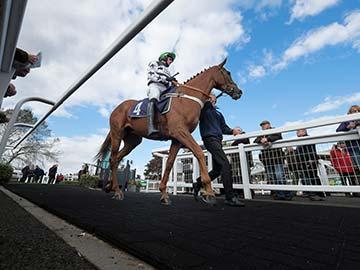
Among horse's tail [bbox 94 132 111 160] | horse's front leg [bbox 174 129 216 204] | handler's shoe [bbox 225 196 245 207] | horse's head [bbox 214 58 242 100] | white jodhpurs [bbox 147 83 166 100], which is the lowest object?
handler's shoe [bbox 225 196 245 207]

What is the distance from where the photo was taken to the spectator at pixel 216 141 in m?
3.34

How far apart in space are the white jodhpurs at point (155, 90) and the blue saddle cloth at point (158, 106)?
0.08 m

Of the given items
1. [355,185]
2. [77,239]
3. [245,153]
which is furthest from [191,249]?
[245,153]

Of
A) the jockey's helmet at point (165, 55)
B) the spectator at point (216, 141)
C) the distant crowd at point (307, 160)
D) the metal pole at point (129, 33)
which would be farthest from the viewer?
the jockey's helmet at point (165, 55)

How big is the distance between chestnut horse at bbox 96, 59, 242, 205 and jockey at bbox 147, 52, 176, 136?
185 mm

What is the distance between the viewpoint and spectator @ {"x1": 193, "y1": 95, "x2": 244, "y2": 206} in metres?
3.34

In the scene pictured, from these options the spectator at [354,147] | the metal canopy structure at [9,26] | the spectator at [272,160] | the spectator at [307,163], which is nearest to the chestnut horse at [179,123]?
the spectator at [272,160]

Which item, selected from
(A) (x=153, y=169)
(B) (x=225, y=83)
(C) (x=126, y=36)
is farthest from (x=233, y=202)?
(A) (x=153, y=169)

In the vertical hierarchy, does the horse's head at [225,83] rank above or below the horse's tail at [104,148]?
above

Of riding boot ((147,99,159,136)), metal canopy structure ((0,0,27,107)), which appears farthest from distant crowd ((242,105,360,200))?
metal canopy structure ((0,0,27,107))

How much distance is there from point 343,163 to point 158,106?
313cm

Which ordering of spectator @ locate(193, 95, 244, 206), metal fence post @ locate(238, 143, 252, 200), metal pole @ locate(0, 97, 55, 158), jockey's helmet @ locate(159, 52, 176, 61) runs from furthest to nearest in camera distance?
1. metal fence post @ locate(238, 143, 252, 200)
2. jockey's helmet @ locate(159, 52, 176, 61)
3. spectator @ locate(193, 95, 244, 206)
4. metal pole @ locate(0, 97, 55, 158)

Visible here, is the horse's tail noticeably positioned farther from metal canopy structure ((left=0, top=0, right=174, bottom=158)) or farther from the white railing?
metal canopy structure ((left=0, top=0, right=174, bottom=158))

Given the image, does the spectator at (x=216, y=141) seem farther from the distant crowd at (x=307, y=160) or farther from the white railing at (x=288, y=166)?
the distant crowd at (x=307, y=160)
